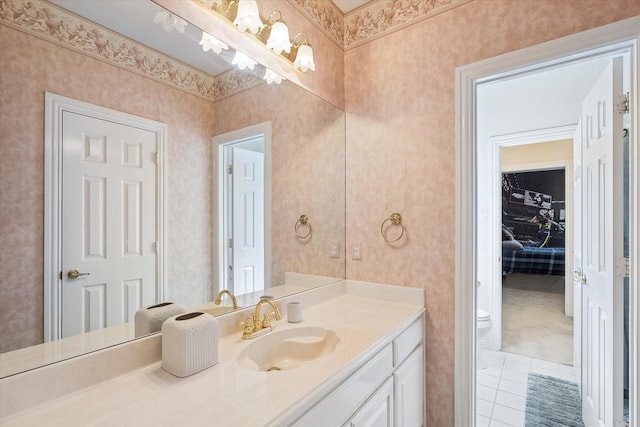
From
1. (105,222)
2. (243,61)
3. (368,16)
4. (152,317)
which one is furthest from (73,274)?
(368,16)

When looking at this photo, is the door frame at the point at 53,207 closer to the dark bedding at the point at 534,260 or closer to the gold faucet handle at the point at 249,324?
the gold faucet handle at the point at 249,324

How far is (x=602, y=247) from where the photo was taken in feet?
5.00

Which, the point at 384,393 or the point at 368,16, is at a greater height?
the point at 368,16

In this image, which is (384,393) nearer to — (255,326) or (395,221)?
(255,326)

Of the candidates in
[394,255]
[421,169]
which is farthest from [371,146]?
[394,255]

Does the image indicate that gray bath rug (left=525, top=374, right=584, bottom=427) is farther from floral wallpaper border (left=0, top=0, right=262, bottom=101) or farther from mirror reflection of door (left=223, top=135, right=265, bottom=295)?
floral wallpaper border (left=0, top=0, right=262, bottom=101)

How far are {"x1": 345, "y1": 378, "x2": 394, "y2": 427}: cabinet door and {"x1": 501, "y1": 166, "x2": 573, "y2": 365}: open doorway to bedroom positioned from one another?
9.90ft

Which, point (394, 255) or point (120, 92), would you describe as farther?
point (394, 255)

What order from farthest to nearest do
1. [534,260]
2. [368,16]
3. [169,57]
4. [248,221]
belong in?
[534,260] < [368,16] < [248,221] < [169,57]

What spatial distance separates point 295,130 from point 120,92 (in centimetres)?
97

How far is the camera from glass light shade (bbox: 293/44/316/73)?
5.38ft

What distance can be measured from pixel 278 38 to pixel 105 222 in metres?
1.16

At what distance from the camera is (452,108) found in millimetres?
1592

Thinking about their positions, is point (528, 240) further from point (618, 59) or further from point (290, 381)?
point (290, 381)
